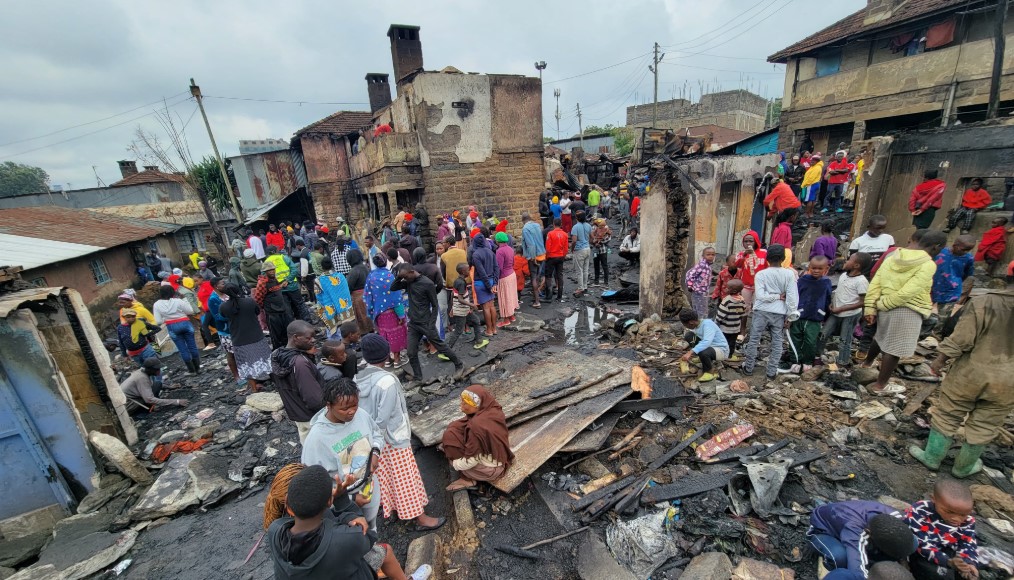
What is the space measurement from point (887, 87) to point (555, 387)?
19.1m

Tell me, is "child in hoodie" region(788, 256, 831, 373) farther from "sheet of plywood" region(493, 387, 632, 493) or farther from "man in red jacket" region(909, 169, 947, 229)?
"man in red jacket" region(909, 169, 947, 229)

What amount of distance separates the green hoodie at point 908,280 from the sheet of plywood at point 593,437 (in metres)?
3.17

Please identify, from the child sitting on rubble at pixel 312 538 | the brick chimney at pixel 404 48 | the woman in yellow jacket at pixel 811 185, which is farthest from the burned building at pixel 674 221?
the brick chimney at pixel 404 48

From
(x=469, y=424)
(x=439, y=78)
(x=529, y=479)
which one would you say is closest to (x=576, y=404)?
(x=529, y=479)

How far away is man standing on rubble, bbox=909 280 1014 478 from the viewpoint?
3.06 m

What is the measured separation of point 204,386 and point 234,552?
404 cm

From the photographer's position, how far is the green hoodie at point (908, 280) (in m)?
4.03

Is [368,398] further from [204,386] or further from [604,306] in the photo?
[604,306]

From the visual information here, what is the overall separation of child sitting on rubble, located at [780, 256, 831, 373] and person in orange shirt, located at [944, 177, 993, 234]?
6.08 m

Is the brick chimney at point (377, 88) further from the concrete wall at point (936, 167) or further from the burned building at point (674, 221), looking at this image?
the concrete wall at point (936, 167)

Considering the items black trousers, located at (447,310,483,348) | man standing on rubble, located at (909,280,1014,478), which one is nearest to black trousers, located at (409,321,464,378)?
black trousers, located at (447,310,483,348)

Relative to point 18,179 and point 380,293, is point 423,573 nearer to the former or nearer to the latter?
point 380,293

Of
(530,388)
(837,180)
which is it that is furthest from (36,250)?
(837,180)

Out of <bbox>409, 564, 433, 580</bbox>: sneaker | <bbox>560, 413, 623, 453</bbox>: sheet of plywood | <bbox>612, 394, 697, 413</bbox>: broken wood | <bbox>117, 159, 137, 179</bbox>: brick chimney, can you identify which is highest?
<bbox>117, 159, 137, 179</bbox>: brick chimney
